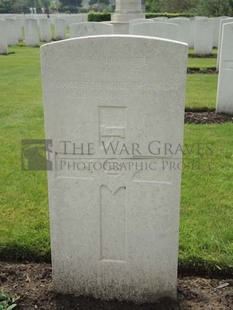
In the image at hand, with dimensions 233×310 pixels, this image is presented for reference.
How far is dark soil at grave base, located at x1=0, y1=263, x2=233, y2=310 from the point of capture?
98.3 inches

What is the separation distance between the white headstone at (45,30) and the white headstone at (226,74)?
14.9 m

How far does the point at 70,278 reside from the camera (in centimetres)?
257

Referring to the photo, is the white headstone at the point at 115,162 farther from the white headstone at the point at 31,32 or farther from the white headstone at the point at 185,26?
the white headstone at the point at 31,32

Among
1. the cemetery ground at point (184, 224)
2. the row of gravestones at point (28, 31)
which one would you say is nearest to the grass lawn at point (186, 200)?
the cemetery ground at point (184, 224)

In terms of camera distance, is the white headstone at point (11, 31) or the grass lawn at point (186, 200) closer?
the grass lawn at point (186, 200)

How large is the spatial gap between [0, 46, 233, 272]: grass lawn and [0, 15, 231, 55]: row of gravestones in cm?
384

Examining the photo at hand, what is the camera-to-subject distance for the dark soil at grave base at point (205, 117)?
6484mm

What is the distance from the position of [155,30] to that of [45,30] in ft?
39.3

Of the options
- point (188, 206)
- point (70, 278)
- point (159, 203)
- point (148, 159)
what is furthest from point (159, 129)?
point (188, 206)

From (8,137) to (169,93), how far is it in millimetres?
3998

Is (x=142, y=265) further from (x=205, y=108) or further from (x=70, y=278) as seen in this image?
(x=205, y=108)

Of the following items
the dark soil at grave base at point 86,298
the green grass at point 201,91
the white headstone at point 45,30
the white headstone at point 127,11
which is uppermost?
the white headstone at point 127,11

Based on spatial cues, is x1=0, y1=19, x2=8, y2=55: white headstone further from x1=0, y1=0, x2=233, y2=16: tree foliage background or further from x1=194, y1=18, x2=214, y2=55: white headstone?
x1=0, y1=0, x2=233, y2=16: tree foliage background

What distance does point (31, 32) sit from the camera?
17906 millimetres
